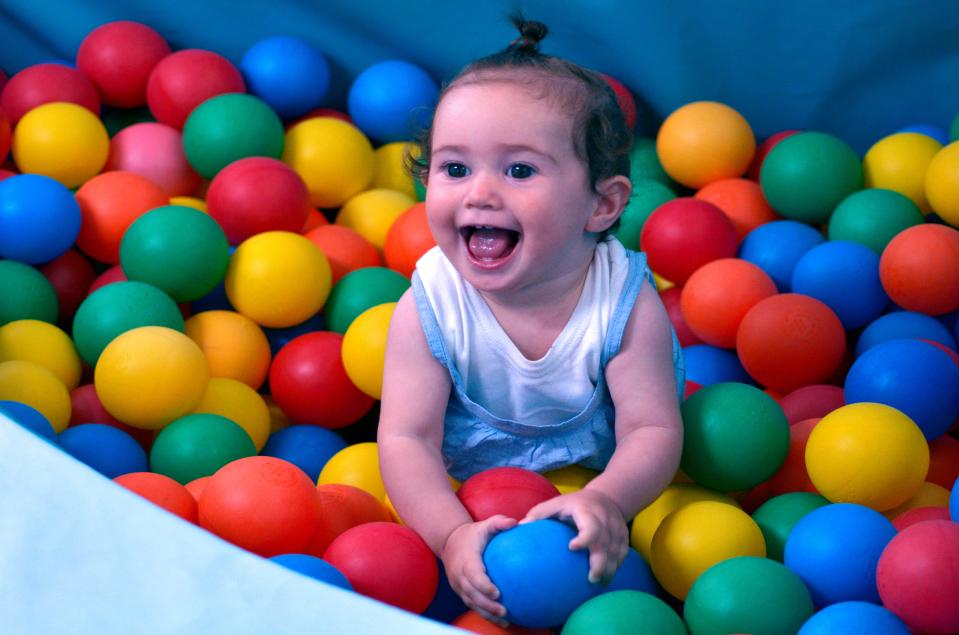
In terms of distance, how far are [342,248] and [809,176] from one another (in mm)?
645

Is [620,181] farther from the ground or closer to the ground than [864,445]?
farther from the ground

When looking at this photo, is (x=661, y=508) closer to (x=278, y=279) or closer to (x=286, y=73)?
(x=278, y=279)

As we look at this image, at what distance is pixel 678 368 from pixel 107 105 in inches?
43.5

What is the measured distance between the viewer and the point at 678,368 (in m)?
1.35

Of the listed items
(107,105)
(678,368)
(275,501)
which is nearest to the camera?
(275,501)

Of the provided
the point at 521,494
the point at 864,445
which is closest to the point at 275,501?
the point at 521,494

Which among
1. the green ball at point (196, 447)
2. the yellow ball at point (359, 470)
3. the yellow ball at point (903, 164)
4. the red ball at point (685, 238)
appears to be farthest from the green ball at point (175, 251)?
the yellow ball at point (903, 164)

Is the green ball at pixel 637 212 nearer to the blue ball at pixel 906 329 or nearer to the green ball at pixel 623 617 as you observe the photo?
the blue ball at pixel 906 329

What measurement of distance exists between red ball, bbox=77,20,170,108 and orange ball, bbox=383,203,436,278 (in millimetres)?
478

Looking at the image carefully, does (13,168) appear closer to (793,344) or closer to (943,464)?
(793,344)

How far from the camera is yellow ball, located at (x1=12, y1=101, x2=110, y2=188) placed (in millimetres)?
1777

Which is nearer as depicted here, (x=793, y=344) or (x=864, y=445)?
(x=864, y=445)

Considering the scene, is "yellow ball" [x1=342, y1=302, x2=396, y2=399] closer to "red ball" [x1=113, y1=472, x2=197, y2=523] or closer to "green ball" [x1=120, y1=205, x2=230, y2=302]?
"green ball" [x1=120, y1=205, x2=230, y2=302]

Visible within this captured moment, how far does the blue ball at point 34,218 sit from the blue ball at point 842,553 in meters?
1.00
